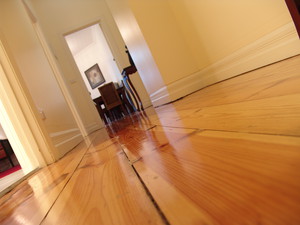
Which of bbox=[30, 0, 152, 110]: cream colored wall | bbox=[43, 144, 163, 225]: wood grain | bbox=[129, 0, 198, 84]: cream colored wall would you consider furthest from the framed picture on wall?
bbox=[43, 144, 163, 225]: wood grain

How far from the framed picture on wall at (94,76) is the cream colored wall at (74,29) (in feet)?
15.5

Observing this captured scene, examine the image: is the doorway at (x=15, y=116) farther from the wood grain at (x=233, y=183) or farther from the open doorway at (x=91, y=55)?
the open doorway at (x=91, y=55)

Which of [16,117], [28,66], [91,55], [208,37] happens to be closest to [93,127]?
[28,66]

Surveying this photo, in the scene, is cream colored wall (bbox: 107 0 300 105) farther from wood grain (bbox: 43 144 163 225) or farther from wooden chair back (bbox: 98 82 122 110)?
wooden chair back (bbox: 98 82 122 110)

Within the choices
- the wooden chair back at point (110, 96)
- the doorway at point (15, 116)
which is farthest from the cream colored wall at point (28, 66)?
the wooden chair back at point (110, 96)

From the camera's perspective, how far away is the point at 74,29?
527cm

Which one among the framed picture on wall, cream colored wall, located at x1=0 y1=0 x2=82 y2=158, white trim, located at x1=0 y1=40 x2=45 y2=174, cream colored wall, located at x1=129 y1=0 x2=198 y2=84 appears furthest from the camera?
the framed picture on wall

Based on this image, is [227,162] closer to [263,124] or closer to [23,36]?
[263,124]

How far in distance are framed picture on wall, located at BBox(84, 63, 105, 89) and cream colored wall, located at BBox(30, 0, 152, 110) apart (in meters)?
4.73

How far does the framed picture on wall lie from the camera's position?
10062mm

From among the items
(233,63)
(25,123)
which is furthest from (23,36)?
(233,63)

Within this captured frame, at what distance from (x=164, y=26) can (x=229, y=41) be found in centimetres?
78

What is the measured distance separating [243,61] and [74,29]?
14.3 feet

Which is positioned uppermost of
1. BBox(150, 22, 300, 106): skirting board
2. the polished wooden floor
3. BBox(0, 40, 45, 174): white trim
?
BBox(0, 40, 45, 174): white trim
